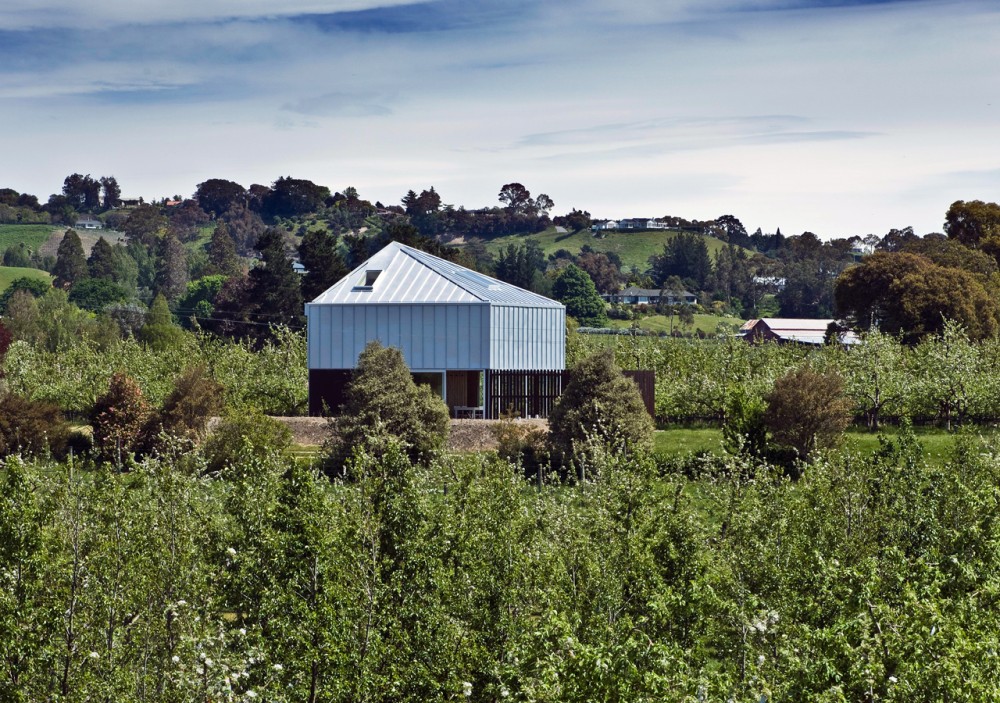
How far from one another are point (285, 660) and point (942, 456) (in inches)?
952

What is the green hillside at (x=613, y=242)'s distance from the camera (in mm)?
182750

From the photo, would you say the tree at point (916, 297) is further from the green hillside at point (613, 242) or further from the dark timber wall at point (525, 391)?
the green hillside at point (613, 242)

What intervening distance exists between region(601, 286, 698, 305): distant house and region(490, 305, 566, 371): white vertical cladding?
97.0 meters

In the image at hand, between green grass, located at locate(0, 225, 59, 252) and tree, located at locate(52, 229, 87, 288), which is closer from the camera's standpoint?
tree, located at locate(52, 229, 87, 288)

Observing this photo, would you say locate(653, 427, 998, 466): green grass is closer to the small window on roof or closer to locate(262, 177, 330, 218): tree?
the small window on roof

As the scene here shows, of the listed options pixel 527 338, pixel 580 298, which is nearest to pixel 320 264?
pixel 527 338

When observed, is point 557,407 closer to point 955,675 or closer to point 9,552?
point 9,552

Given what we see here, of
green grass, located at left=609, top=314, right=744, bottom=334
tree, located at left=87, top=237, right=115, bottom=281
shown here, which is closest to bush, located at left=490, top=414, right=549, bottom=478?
green grass, located at left=609, top=314, right=744, bottom=334

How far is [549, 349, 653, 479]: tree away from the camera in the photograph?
36500mm

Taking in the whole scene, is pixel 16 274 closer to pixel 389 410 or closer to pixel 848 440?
pixel 389 410

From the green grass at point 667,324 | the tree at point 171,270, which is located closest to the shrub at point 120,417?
the green grass at point 667,324

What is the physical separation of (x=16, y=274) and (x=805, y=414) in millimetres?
128342

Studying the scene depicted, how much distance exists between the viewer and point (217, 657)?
53.1ft

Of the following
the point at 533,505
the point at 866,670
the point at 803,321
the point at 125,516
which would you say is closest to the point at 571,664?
the point at 866,670
